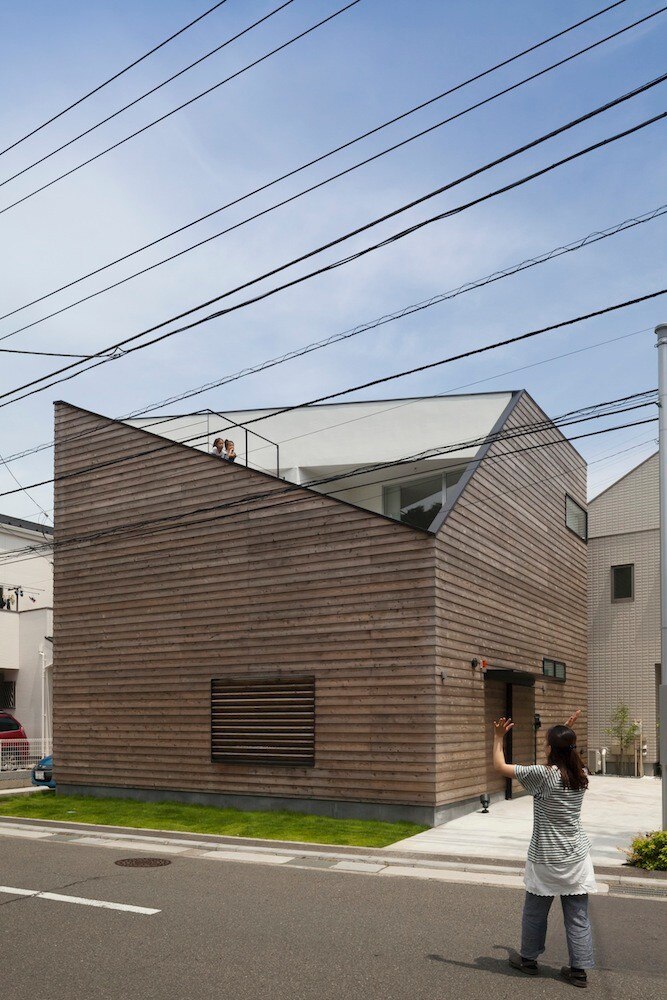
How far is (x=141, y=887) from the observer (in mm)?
10469

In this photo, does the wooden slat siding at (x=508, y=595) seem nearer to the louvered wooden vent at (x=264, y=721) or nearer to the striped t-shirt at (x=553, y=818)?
the louvered wooden vent at (x=264, y=721)

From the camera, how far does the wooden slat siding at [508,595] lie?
16719 millimetres

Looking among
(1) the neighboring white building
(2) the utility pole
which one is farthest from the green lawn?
(1) the neighboring white building

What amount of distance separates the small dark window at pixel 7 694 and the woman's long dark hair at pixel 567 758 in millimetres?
30878

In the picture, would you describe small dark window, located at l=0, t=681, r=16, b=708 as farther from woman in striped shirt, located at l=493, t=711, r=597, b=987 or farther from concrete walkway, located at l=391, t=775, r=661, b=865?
woman in striped shirt, located at l=493, t=711, r=597, b=987

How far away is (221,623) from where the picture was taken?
1861 centimetres

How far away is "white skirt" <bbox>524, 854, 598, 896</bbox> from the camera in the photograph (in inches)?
264

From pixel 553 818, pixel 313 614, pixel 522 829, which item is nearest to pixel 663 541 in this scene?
pixel 522 829

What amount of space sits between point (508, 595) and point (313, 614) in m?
4.83

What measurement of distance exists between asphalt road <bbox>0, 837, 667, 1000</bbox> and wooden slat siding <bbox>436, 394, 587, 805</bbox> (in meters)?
5.77

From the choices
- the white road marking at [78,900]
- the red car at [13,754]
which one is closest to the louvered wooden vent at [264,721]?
the white road marking at [78,900]

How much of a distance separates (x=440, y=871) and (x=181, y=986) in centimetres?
593

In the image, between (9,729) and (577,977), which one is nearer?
(577,977)

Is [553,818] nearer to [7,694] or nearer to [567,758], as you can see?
[567,758]
